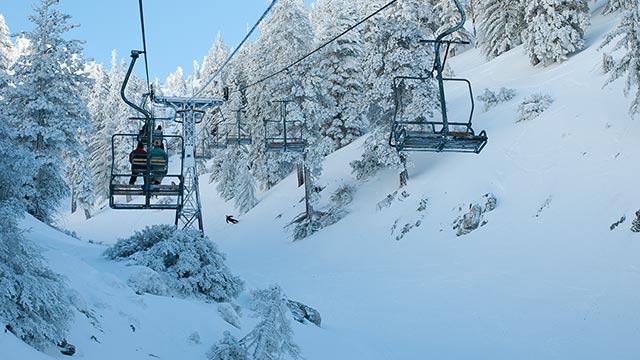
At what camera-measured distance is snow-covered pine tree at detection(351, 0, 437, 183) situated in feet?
94.1

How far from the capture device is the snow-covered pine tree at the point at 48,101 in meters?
26.0

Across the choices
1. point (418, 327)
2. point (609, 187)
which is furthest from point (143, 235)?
point (609, 187)

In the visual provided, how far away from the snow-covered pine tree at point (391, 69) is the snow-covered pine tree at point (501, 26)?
17109 millimetres

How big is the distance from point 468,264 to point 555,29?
2313 cm

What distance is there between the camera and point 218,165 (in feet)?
176

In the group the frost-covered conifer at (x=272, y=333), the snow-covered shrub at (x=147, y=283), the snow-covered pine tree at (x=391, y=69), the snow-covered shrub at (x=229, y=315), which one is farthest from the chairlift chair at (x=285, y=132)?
the frost-covered conifer at (x=272, y=333)

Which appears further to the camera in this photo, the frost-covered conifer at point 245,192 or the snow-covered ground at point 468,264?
the frost-covered conifer at point 245,192

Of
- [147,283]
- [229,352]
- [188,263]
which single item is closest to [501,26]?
[188,263]

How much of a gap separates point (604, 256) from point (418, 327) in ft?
17.2

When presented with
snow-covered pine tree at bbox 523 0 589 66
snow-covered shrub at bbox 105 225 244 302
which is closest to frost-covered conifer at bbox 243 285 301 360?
snow-covered shrub at bbox 105 225 244 302

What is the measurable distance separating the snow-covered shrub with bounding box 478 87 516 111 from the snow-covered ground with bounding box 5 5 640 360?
97cm

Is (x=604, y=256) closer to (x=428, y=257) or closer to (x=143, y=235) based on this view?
(x=428, y=257)

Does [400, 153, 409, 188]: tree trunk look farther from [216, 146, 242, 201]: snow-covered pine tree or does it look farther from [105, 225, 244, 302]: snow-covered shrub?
[216, 146, 242, 201]: snow-covered pine tree

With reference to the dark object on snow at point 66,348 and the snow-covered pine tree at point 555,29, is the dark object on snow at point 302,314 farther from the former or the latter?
the snow-covered pine tree at point 555,29
